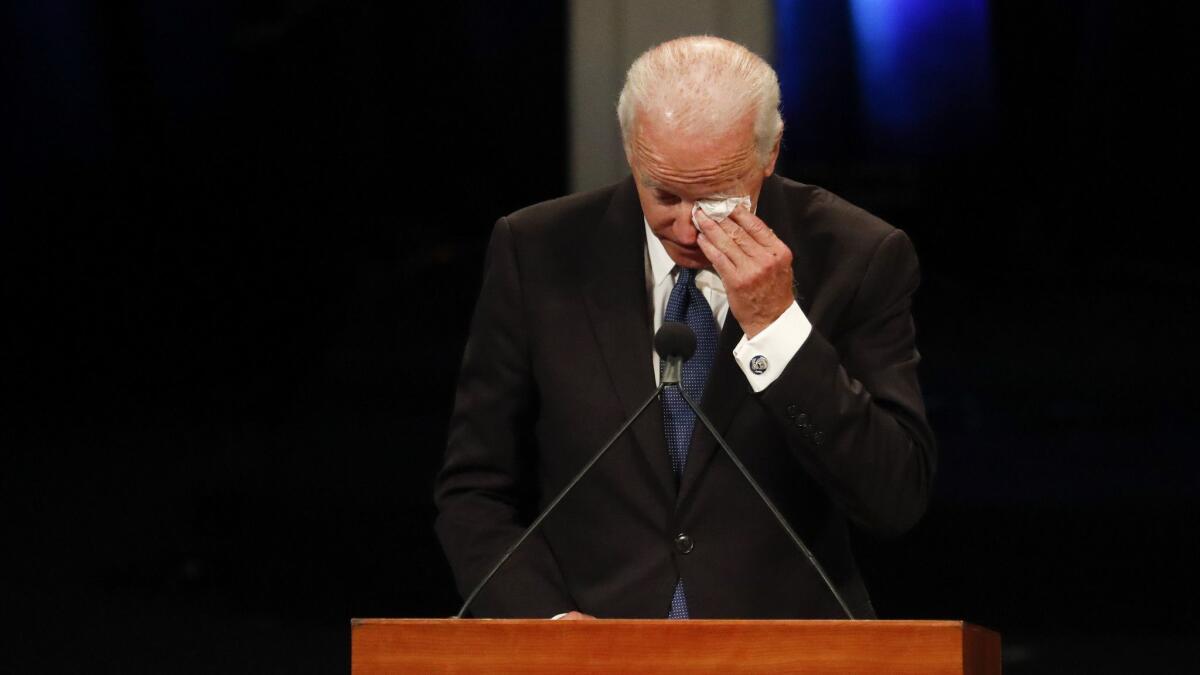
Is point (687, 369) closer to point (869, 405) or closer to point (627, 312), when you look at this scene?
point (627, 312)

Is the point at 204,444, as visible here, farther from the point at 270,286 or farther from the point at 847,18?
the point at 847,18

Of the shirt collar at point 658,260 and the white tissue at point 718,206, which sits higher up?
the white tissue at point 718,206

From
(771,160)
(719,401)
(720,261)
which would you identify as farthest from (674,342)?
(771,160)

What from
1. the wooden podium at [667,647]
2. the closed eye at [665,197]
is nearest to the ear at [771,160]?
the closed eye at [665,197]

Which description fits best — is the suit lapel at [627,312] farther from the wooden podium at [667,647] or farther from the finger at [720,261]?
the wooden podium at [667,647]

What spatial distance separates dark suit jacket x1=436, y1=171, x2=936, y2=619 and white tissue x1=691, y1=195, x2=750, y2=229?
146 mm

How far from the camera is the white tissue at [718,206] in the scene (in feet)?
6.45

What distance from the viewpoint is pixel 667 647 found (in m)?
1.62

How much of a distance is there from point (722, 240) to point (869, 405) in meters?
0.24

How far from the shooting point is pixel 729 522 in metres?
2.06

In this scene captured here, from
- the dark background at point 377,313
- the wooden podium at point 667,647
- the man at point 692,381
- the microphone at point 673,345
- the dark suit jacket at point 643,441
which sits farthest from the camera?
the dark background at point 377,313

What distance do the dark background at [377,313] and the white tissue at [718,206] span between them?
156 centimetres

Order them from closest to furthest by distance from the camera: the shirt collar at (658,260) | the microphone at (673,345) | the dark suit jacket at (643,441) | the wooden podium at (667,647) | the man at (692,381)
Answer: the wooden podium at (667,647) → the microphone at (673,345) → the man at (692,381) → the dark suit jacket at (643,441) → the shirt collar at (658,260)

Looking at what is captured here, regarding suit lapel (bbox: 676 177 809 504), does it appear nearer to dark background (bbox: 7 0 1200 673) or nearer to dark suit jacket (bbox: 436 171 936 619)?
dark suit jacket (bbox: 436 171 936 619)
